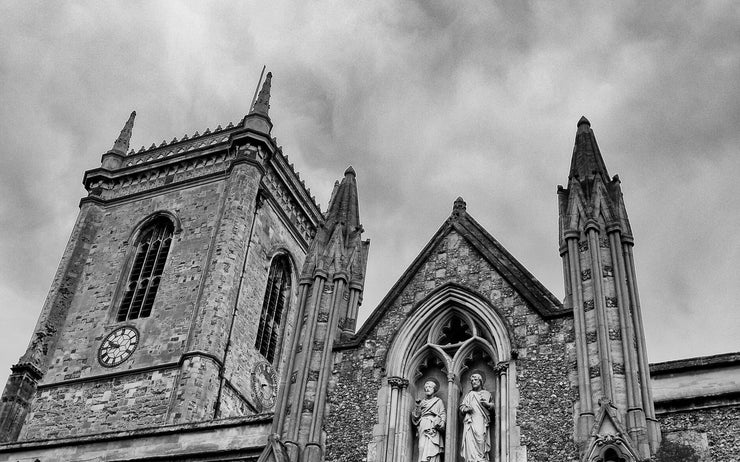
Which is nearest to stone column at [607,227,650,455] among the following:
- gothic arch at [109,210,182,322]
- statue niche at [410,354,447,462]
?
statue niche at [410,354,447,462]

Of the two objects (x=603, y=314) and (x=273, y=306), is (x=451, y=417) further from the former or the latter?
(x=273, y=306)

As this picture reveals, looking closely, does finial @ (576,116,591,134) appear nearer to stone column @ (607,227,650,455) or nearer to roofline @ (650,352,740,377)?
stone column @ (607,227,650,455)

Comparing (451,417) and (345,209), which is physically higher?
(345,209)

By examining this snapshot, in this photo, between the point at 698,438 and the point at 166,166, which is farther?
the point at 166,166

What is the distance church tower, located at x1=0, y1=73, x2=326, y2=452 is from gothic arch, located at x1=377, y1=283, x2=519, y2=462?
9.78 meters

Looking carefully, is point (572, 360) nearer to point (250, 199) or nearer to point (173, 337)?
point (173, 337)

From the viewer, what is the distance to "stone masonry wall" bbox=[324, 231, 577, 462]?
1351 cm

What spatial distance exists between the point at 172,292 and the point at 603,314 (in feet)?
61.8

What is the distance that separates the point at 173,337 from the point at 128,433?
400 inches

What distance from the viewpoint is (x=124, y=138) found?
38.0 meters

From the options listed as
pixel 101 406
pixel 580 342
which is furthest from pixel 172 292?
pixel 580 342

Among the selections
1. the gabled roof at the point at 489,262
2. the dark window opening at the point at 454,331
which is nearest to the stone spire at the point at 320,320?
the gabled roof at the point at 489,262

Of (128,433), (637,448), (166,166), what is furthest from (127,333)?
(637,448)

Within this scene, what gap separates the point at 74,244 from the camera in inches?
1298
